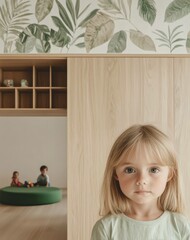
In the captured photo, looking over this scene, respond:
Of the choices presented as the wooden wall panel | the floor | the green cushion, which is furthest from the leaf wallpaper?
the green cushion

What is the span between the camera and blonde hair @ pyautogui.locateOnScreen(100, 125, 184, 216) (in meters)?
1.15

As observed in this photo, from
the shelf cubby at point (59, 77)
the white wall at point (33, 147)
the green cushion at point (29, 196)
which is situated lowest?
the green cushion at point (29, 196)

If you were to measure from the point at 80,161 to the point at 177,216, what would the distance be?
1.99 meters

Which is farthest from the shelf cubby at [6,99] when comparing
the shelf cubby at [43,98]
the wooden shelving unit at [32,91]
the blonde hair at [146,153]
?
the blonde hair at [146,153]

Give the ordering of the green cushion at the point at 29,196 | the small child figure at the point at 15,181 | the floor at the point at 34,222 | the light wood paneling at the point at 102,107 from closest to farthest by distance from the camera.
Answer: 1. the light wood paneling at the point at 102,107
2. the floor at the point at 34,222
3. the green cushion at the point at 29,196
4. the small child figure at the point at 15,181

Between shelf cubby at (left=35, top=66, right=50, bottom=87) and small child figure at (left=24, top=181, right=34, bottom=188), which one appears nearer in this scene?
shelf cubby at (left=35, top=66, right=50, bottom=87)

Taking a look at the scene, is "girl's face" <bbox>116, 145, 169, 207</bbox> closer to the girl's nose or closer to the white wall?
the girl's nose

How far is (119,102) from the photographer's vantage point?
320 cm

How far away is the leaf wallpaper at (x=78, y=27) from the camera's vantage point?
3193 mm

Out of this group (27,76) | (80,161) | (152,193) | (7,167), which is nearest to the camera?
(152,193)

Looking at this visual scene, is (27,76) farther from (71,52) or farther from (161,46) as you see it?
(161,46)

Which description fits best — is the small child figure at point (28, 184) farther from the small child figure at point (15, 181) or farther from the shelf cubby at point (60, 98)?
the shelf cubby at point (60, 98)

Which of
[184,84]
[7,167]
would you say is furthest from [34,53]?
[7,167]

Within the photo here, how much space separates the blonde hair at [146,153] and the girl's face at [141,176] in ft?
0.05
